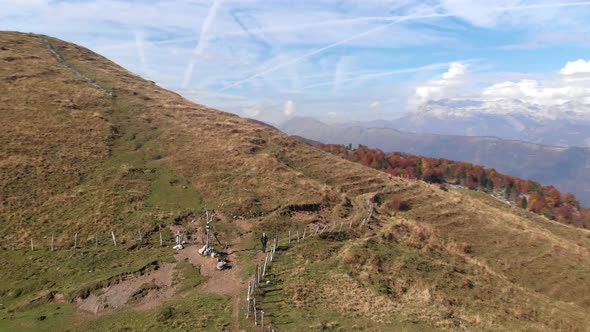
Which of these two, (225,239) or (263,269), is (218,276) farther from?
(225,239)

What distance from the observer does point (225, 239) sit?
44438 mm

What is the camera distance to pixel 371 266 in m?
39.8

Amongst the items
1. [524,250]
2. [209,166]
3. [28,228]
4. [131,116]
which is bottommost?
[524,250]

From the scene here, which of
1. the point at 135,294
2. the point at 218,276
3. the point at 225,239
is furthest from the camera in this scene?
the point at 225,239

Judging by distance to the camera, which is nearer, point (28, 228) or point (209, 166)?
point (28, 228)

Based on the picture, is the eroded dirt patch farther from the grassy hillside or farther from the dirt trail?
the dirt trail

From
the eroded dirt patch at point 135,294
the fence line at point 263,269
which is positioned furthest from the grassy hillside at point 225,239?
the fence line at point 263,269

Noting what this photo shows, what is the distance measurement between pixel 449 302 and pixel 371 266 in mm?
8570

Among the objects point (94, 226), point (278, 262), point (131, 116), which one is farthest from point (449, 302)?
point (131, 116)

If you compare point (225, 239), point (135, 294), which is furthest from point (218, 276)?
point (225, 239)

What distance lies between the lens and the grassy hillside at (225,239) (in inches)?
1238

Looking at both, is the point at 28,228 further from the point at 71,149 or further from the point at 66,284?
the point at 71,149

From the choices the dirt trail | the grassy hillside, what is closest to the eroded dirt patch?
the grassy hillside

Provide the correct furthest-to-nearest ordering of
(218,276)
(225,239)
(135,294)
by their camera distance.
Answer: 1. (225,239)
2. (218,276)
3. (135,294)
